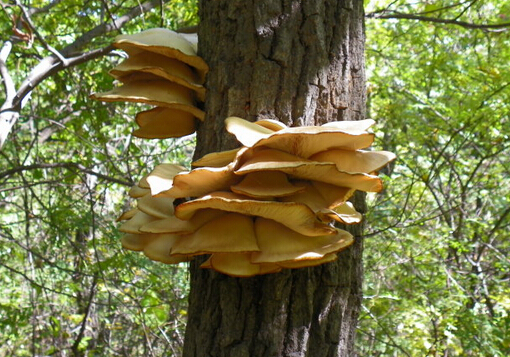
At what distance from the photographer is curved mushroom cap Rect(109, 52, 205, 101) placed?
55.2 inches

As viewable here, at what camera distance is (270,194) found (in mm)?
1116

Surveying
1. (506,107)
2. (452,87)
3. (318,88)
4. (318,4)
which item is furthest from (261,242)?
(452,87)

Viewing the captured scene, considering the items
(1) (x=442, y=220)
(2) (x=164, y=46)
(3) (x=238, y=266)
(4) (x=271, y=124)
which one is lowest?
(3) (x=238, y=266)

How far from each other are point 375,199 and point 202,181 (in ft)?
15.4

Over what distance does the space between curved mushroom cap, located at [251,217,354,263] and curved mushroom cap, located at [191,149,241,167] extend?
0.59ft

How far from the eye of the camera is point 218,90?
1.41 metres

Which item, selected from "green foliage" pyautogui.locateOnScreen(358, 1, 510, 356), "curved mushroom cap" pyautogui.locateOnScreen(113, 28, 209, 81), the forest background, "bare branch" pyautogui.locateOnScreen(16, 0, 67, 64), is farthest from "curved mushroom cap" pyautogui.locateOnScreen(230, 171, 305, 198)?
"green foliage" pyautogui.locateOnScreen(358, 1, 510, 356)

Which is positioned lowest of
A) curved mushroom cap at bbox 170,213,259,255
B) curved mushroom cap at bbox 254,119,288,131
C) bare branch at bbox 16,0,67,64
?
curved mushroom cap at bbox 170,213,259,255

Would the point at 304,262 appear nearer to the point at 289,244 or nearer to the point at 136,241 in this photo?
the point at 289,244

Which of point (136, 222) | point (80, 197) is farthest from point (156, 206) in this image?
point (80, 197)

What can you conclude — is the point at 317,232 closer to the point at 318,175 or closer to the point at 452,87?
the point at 318,175

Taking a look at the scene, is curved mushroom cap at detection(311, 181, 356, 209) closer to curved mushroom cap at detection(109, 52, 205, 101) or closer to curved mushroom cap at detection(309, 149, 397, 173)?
curved mushroom cap at detection(309, 149, 397, 173)

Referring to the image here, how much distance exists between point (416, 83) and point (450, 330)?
322cm

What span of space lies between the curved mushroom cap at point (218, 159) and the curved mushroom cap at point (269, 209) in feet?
0.29
